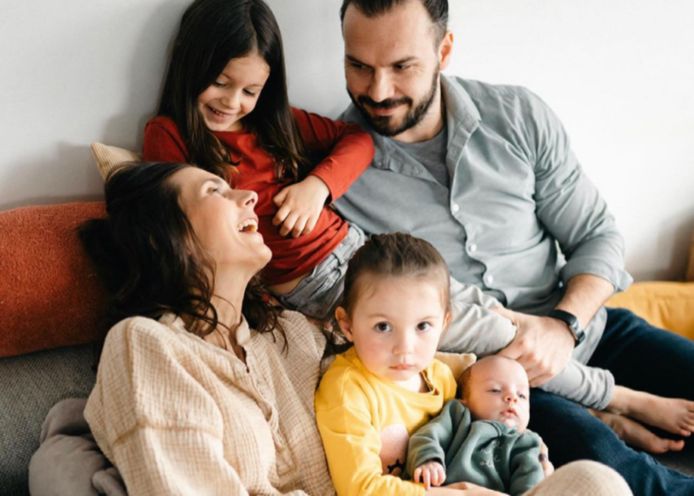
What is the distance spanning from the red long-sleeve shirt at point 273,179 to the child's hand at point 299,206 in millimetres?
26

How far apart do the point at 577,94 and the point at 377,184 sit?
79 cm

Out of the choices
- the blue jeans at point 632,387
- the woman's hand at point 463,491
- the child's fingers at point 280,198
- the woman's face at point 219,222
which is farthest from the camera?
the child's fingers at point 280,198

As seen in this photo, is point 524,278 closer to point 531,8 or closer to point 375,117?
point 375,117

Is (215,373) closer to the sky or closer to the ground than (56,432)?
closer to the sky

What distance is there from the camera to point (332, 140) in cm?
186

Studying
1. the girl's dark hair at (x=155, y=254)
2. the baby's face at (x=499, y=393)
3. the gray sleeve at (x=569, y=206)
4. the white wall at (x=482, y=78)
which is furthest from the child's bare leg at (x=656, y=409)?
the girl's dark hair at (x=155, y=254)

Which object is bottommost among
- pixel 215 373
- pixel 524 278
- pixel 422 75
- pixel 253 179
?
pixel 524 278

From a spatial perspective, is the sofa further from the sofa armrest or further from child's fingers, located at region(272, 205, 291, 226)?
the sofa armrest

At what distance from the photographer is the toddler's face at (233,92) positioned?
1605mm

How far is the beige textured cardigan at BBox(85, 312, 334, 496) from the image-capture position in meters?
1.18

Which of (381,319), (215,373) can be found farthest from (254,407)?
(381,319)

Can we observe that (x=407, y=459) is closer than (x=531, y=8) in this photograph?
Yes

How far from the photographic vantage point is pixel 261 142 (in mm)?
1735

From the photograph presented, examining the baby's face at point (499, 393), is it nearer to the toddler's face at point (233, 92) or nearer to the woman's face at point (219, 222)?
the woman's face at point (219, 222)
